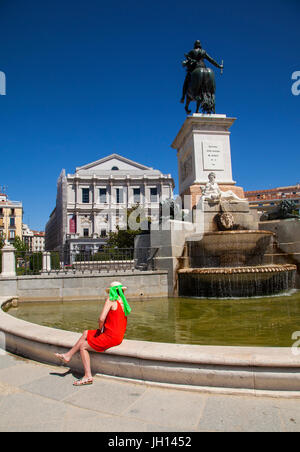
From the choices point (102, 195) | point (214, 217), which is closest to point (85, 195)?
point (102, 195)

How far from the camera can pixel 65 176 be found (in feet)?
251

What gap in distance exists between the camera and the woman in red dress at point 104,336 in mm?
3506

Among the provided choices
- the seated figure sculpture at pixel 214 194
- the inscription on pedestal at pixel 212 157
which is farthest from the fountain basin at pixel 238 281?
the inscription on pedestal at pixel 212 157

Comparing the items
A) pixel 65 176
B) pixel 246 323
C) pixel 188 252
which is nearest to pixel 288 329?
pixel 246 323

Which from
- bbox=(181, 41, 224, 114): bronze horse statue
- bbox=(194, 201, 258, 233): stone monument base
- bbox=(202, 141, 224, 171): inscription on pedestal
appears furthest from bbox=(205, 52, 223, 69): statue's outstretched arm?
bbox=(194, 201, 258, 233): stone monument base

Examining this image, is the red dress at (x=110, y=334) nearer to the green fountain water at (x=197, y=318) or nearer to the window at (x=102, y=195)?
the green fountain water at (x=197, y=318)

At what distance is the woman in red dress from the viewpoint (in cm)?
351

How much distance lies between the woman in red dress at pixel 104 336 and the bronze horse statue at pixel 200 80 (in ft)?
46.0

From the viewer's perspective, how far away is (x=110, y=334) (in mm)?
3570

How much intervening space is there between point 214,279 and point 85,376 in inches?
266

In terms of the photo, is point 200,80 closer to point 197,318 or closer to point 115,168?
point 197,318
